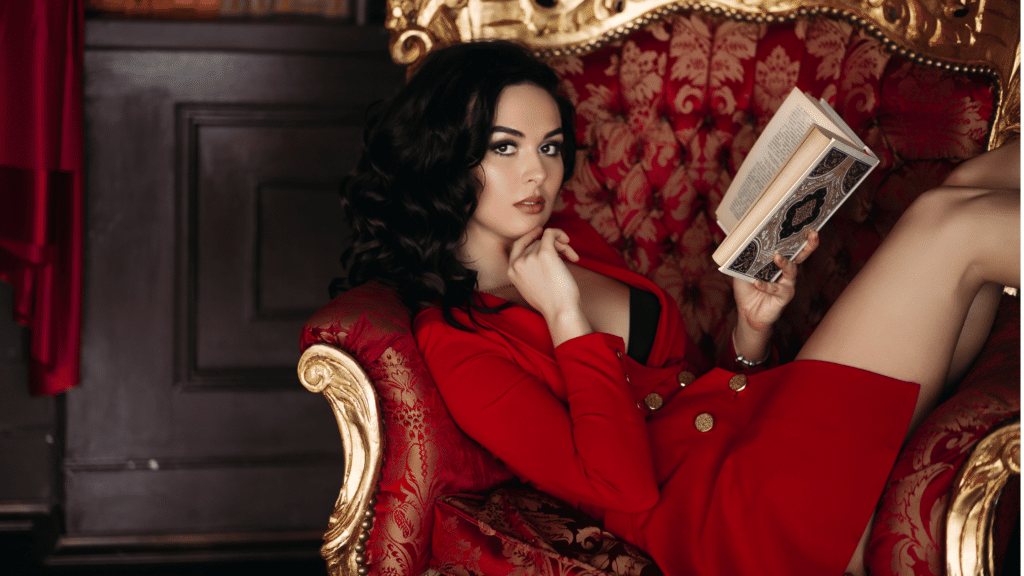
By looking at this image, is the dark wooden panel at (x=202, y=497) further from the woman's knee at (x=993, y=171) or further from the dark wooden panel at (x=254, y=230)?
the woman's knee at (x=993, y=171)

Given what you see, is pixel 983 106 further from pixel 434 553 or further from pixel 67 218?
pixel 67 218

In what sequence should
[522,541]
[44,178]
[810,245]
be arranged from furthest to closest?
[44,178] → [810,245] → [522,541]

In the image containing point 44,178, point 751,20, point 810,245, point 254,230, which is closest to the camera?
point 810,245

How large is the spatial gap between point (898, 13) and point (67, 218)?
7.17ft

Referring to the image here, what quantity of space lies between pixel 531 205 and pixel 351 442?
20.4 inches

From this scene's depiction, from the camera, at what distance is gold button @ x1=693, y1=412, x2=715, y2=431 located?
1.09 m

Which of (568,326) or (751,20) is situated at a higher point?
(751,20)

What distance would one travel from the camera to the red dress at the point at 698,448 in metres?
0.95

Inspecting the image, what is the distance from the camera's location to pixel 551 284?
1111 millimetres

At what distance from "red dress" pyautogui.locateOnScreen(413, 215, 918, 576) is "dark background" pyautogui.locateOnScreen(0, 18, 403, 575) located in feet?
3.59

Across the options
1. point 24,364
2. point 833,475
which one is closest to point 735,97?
point 833,475

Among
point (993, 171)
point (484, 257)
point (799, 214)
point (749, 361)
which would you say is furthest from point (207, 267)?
point (993, 171)

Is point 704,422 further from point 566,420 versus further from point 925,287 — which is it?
point 925,287

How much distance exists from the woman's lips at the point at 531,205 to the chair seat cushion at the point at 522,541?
50 cm
